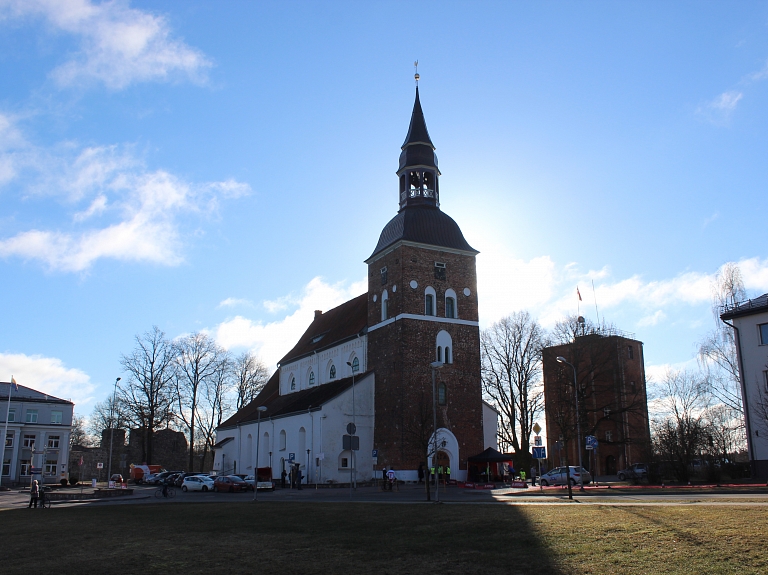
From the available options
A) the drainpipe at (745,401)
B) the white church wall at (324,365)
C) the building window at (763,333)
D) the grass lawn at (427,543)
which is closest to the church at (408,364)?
the white church wall at (324,365)

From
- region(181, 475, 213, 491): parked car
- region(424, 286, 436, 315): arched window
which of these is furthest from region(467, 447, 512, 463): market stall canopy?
region(181, 475, 213, 491): parked car

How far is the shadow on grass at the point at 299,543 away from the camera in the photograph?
11.9 m

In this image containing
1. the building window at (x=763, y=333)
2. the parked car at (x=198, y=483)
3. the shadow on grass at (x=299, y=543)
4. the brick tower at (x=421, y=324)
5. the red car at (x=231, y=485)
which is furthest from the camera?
the parked car at (x=198, y=483)

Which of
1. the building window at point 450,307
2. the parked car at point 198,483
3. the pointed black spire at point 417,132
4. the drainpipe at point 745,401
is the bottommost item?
the parked car at point 198,483

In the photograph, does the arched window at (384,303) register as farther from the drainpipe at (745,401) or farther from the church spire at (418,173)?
the drainpipe at (745,401)

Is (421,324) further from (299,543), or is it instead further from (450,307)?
(299,543)

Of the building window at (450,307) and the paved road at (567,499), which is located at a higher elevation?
the building window at (450,307)

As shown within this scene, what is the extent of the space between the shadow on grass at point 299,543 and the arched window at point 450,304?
1057 inches

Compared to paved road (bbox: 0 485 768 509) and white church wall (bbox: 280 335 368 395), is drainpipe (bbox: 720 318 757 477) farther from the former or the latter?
white church wall (bbox: 280 335 368 395)

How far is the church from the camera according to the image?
4481 centimetres

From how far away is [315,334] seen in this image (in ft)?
205

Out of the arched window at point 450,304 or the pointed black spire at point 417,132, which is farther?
the pointed black spire at point 417,132

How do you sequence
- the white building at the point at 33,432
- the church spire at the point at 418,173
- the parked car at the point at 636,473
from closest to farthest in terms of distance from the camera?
the parked car at the point at 636,473 < the church spire at the point at 418,173 < the white building at the point at 33,432

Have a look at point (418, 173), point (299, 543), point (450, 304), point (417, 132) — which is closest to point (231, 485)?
point (450, 304)
